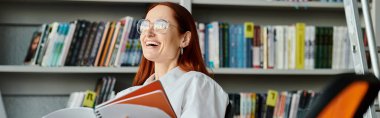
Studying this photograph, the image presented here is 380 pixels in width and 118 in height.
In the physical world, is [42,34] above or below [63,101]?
above

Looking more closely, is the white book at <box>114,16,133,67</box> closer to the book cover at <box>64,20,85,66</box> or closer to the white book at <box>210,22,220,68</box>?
the book cover at <box>64,20,85,66</box>

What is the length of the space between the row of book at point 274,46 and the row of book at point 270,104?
0.42 feet

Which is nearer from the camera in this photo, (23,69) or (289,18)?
(23,69)

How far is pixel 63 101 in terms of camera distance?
2.94m

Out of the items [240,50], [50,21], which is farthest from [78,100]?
[240,50]

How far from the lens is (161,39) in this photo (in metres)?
1.51

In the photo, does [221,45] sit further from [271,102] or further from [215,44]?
[271,102]

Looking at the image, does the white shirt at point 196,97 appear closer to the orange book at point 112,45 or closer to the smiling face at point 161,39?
the smiling face at point 161,39

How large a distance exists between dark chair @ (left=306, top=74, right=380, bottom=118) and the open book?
79 centimetres

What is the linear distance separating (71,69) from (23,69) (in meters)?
0.20

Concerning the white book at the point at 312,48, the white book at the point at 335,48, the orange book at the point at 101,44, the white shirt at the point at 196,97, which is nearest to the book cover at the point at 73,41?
the orange book at the point at 101,44

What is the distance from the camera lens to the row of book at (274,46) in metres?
2.74

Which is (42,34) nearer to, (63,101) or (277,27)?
(63,101)

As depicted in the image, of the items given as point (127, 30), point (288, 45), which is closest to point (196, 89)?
point (127, 30)
